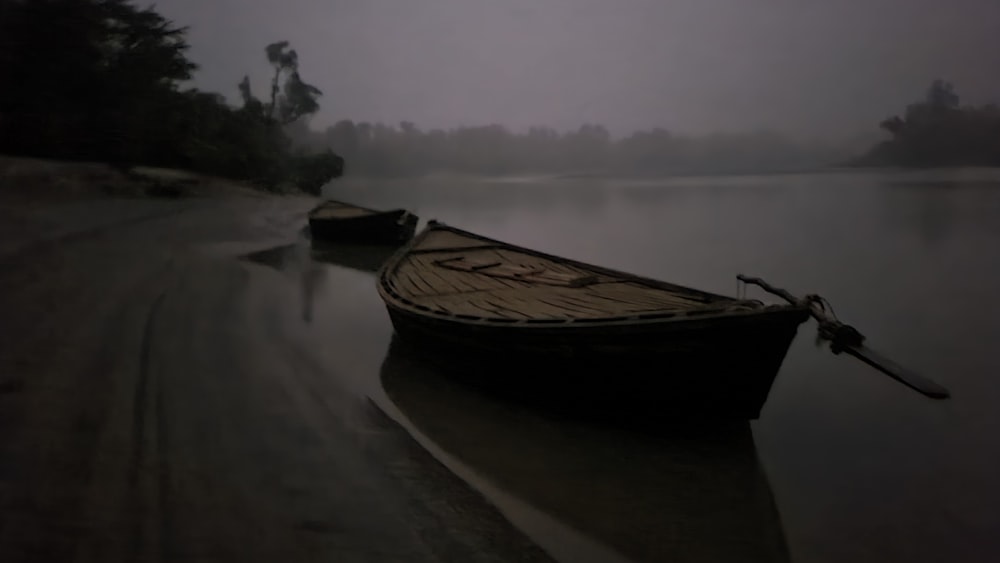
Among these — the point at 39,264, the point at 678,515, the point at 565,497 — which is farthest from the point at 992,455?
the point at 39,264

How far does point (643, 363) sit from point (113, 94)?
8.64 m

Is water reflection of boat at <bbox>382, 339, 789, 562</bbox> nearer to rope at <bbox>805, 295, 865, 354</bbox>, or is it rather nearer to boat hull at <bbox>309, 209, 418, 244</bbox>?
rope at <bbox>805, 295, 865, 354</bbox>

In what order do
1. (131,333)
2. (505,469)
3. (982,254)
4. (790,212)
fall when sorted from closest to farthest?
1. (505,469)
2. (131,333)
3. (982,254)
4. (790,212)

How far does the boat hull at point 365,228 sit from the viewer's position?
31.8 feet

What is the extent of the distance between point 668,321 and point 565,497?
900 mm

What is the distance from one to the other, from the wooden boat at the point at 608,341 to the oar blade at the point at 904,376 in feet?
0.90

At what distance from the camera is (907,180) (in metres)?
Result: 10.9

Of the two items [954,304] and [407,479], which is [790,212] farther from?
[407,479]

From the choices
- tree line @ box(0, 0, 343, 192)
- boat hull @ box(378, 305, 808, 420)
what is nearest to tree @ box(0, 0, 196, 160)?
tree line @ box(0, 0, 343, 192)

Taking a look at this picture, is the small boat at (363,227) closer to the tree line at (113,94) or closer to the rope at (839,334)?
the tree line at (113,94)

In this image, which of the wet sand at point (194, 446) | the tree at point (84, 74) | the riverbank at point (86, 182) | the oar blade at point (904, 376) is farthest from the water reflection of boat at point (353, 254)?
the oar blade at point (904, 376)

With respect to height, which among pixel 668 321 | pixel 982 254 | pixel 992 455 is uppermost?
pixel 982 254

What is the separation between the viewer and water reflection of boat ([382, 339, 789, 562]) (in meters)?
2.26

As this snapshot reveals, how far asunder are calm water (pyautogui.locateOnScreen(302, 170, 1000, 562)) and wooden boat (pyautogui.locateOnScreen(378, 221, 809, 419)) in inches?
7.9
